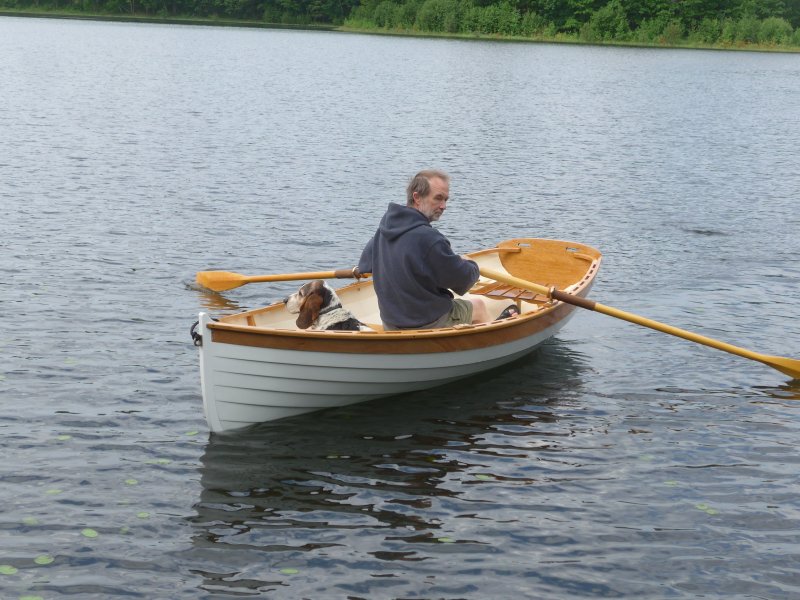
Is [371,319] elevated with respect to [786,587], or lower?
elevated

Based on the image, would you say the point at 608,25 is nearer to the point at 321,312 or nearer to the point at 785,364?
the point at 785,364

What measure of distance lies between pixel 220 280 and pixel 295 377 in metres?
5.28

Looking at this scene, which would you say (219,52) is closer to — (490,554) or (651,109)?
(651,109)

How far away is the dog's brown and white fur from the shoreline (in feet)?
294

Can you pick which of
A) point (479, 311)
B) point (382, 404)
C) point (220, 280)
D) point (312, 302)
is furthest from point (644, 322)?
point (220, 280)

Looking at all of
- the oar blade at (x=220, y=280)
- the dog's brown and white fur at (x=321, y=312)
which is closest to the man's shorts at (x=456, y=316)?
the dog's brown and white fur at (x=321, y=312)

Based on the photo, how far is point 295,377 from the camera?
10.4 meters

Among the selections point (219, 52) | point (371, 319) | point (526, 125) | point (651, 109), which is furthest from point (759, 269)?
point (219, 52)

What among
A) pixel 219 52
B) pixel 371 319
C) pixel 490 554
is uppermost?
pixel 219 52

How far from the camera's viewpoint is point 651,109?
4653 centimetres

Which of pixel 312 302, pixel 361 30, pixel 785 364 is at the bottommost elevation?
pixel 785 364

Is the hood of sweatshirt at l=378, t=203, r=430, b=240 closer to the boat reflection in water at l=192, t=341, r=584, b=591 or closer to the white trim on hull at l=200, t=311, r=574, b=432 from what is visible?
the white trim on hull at l=200, t=311, r=574, b=432

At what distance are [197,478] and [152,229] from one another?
11.0 meters

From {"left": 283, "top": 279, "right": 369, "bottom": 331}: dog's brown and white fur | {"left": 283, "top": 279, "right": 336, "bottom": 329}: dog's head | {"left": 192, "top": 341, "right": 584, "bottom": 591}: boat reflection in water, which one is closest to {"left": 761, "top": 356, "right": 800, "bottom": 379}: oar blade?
{"left": 192, "top": 341, "right": 584, "bottom": 591}: boat reflection in water
